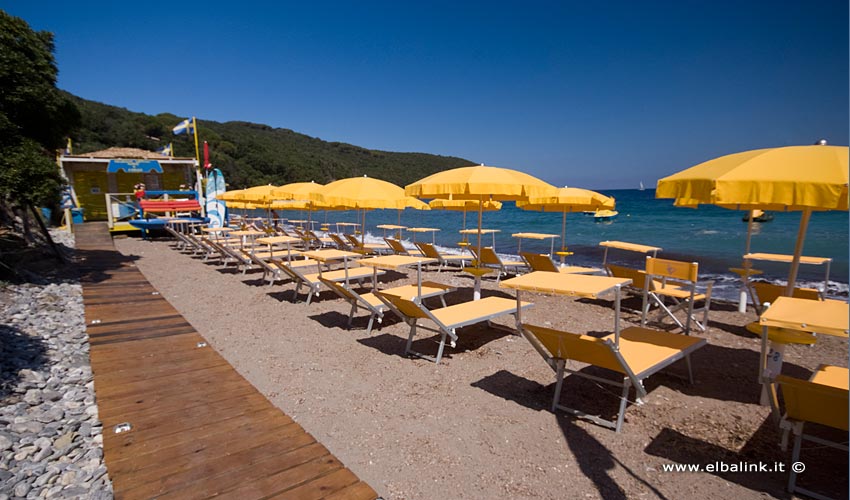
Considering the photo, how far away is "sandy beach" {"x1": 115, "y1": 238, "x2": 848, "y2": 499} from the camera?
2.54m

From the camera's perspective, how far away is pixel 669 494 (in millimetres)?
2414

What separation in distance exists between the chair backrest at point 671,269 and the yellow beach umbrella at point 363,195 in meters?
3.93

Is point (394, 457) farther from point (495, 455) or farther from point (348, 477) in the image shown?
point (495, 455)

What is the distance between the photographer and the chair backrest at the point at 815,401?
7.14 feet

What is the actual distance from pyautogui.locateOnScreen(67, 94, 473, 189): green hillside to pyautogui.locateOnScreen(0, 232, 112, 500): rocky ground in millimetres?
26784

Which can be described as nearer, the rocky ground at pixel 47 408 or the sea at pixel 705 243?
the rocky ground at pixel 47 408

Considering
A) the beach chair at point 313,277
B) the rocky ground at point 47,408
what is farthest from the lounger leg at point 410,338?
the rocky ground at point 47,408

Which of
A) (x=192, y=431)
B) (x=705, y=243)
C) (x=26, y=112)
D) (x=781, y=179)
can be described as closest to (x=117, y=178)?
(x=26, y=112)

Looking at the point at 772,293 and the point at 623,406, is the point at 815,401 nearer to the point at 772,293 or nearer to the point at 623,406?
the point at 623,406

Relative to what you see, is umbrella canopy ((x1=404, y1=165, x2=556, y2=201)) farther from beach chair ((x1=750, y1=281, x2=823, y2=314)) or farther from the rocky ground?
the rocky ground

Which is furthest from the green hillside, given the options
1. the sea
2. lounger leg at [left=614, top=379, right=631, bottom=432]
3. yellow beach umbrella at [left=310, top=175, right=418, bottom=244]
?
lounger leg at [left=614, top=379, right=631, bottom=432]

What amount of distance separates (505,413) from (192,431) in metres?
2.36

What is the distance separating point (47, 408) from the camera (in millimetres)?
3236

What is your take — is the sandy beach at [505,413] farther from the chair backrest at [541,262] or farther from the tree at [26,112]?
the tree at [26,112]
